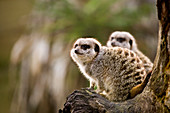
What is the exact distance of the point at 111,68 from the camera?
2.32 meters

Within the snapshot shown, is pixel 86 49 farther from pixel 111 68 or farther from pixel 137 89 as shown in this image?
pixel 137 89

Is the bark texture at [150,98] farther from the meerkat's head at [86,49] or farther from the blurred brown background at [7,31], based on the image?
the blurred brown background at [7,31]

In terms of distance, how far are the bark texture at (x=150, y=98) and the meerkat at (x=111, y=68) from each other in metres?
0.24

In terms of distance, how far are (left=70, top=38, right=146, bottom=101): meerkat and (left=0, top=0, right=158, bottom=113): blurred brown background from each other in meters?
2.26

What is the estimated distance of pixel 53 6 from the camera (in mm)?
5008

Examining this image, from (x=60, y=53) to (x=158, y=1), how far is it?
363 cm

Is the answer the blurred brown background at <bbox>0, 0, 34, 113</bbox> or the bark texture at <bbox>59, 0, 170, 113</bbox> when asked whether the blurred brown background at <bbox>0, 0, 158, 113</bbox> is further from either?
the blurred brown background at <bbox>0, 0, 34, 113</bbox>

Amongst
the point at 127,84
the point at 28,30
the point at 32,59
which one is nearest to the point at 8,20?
the point at 28,30

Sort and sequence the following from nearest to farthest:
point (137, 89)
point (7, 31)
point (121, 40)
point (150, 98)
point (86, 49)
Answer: point (150, 98) → point (137, 89) → point (86, 49) → point (121, 40) → point (7, 31)

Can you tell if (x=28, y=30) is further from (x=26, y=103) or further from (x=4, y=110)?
(x=4, y=110)

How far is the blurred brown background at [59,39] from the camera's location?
15.9 feet

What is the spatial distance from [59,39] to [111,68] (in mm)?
3048

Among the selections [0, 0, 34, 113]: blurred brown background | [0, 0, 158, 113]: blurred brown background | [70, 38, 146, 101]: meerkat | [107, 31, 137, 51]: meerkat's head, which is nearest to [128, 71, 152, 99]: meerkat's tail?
[70, 38, 146, 101]: meerkat

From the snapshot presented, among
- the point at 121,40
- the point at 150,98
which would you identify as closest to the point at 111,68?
the point at 150,98
